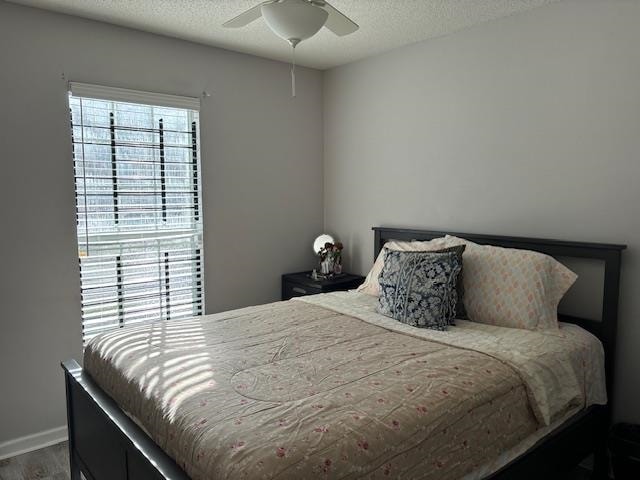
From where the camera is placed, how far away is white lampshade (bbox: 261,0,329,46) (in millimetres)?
2020

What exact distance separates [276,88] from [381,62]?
2.82 feet

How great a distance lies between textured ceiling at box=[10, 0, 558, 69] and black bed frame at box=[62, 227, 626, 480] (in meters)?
1.36

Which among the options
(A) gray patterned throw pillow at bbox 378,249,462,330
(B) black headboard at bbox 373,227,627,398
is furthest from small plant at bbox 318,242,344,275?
(B) black headboard at bbox 373,227,627,398

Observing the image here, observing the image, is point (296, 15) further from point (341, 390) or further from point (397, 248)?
point (397, 248)

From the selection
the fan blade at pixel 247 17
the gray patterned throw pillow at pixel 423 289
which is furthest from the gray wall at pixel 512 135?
the fan blade at pixel 247 17

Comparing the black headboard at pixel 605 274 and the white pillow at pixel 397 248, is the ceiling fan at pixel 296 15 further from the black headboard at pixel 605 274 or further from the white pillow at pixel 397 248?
the black headboard at pixel 605 274

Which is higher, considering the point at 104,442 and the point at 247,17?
→ the point at 247,17

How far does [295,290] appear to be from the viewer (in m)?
3.86

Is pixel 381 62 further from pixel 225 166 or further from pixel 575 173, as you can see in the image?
pixel 575 173

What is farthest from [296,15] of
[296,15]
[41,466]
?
[41,466]

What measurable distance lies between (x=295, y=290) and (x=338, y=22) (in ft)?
7.07

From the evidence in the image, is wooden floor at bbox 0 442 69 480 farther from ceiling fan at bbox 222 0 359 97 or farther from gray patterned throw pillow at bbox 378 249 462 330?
ceiling fan at bbox 222 0 359 97

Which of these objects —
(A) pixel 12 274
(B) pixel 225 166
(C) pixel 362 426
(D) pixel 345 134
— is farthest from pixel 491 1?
(A) pixel 12 274

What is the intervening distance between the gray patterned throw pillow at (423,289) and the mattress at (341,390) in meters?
0.10
